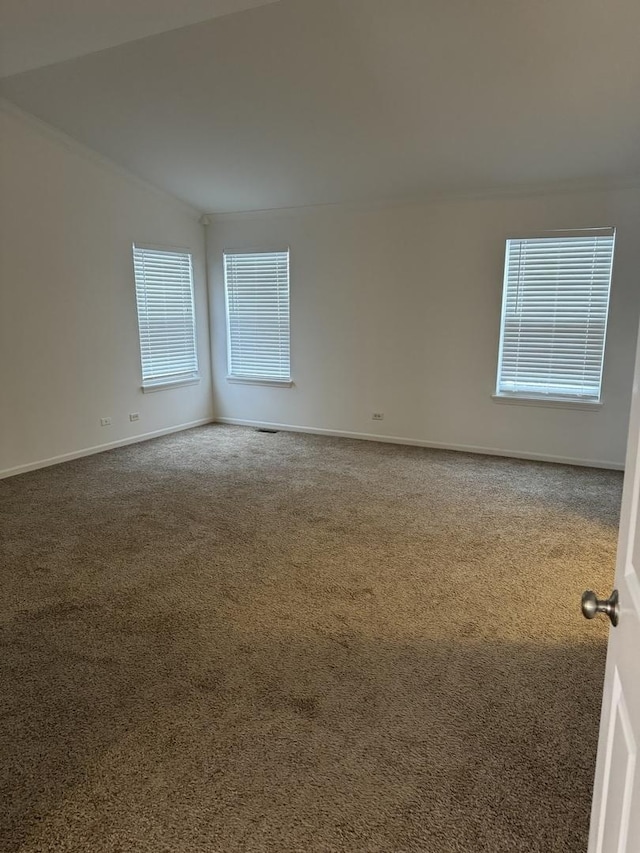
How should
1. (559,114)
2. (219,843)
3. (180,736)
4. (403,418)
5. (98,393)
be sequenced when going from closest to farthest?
1. (219,843)
2. (180,736)
3. (559,114)
4. (98,393)
5. (403,418)

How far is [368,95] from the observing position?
A: 12.7 feet

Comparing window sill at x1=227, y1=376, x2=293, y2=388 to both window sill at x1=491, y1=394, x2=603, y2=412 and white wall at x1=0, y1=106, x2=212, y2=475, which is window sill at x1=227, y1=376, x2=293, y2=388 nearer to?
white wall at x1=0, y1=106, x2=212, y2=475

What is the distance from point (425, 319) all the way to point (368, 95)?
2211 millimetres

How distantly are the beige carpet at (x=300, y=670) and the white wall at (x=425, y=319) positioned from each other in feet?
3.95

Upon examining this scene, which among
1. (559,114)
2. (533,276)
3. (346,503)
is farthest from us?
(533,276)

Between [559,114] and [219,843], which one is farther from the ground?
[559,114]

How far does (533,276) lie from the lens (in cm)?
506

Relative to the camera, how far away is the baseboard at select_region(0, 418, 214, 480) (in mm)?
4883

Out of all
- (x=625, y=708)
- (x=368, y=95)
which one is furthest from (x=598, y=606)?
(x=368, y=95)

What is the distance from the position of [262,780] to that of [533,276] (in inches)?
183

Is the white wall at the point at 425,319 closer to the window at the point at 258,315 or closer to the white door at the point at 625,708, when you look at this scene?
the window at the point at 258,315

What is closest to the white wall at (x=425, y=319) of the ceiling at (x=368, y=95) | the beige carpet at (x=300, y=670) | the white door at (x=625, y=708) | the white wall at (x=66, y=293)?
the ceiling at (x=368, y=95)

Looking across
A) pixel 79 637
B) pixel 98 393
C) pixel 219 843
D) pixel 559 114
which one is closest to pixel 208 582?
pixel 79 637

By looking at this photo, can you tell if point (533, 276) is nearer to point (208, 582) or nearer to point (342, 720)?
point (208, 582)
